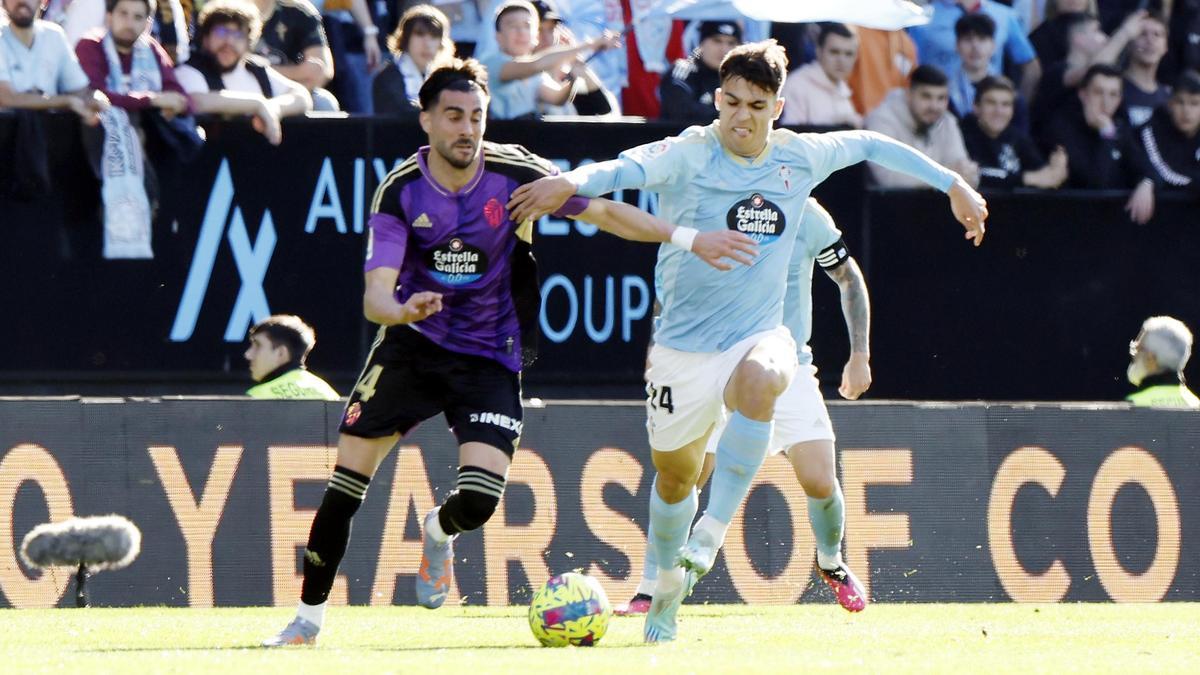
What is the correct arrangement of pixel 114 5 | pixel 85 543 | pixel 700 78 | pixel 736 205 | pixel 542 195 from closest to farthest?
pixel 542 195
pixel 736 205
pixel 85 543
pixel 114 5
pixel 700 78

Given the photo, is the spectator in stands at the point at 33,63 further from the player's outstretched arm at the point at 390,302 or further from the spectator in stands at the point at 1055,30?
the spectator in stands at the point at 1055,30

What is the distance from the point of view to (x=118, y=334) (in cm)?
1262

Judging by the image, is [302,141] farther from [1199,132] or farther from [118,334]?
[1199,132]

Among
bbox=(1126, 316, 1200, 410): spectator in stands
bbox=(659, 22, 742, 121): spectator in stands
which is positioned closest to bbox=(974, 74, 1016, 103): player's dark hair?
bbox=(659, 22, 742, 121): spectator in stands

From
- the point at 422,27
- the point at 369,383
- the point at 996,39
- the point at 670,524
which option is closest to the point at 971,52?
the point at 996,39

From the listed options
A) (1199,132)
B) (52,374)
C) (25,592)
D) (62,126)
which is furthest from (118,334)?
(1199,132)

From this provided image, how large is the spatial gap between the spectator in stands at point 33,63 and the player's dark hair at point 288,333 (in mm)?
1598

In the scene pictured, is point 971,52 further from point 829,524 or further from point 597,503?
point 829,524

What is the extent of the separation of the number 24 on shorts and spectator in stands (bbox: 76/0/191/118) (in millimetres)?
4653

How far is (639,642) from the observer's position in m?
8.30

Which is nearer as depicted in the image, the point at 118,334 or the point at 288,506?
the point at 288,506

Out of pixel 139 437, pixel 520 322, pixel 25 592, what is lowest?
pixel 25 592

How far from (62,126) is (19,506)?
2.40m

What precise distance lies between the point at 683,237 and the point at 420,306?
3.84 feet
